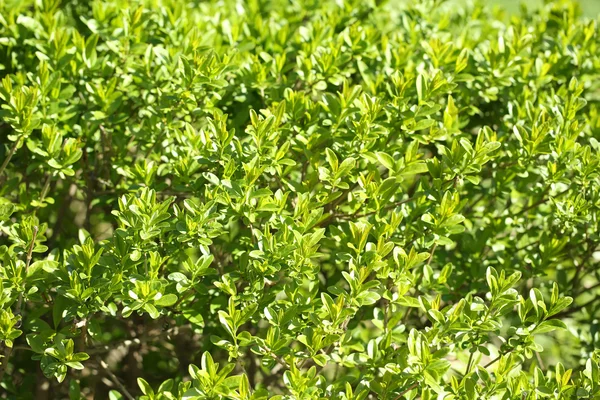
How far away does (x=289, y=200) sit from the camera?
2.89m

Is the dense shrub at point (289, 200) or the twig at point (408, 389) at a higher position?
the dense shrub at point (289, 200)

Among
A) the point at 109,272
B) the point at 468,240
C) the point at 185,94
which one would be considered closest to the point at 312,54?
the point at 185,94

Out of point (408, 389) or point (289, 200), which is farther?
point (289, 200)

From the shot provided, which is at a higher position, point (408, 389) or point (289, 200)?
point (289, 200)

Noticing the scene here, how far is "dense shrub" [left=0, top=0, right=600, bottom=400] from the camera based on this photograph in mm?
2494

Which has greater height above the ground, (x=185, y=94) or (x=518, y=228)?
(x=185, y=94)

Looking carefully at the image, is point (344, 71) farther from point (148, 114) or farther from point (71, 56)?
point (71, 56)

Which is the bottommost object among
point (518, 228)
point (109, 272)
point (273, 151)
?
point (518, 228)

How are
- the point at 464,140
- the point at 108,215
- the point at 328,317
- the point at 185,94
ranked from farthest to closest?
the point at 108,215
the point at 185,94
the point at 464,140
the point at 328,317

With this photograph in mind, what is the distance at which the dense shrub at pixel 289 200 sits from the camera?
249 cm

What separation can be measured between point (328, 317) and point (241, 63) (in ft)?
4.15

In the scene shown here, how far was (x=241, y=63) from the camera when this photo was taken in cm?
326

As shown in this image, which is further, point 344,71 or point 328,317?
point 344,71

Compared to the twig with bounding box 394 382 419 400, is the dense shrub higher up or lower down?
higher up
